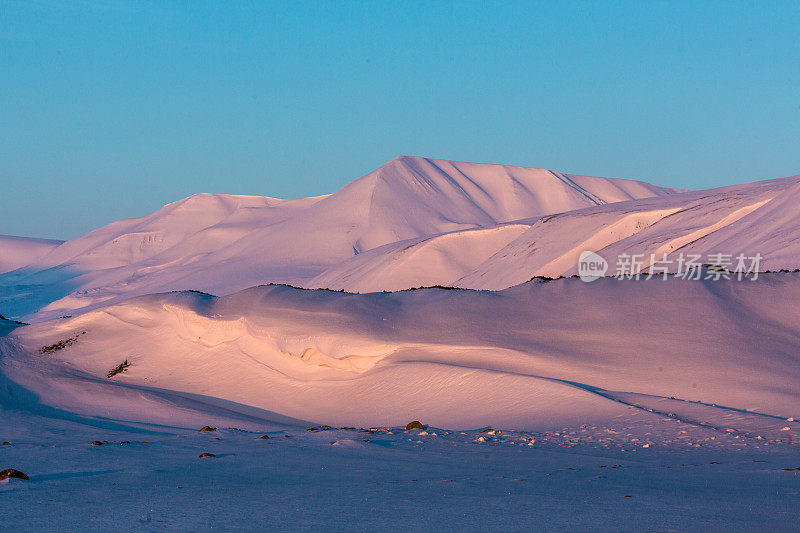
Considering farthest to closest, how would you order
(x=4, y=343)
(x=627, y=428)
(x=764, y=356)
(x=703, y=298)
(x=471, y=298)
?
(x=4, y=343), (x=471, y=298), (x=703, y=298), (x=764, y=356), (x=627, y=428)

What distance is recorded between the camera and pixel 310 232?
8688 centimetres

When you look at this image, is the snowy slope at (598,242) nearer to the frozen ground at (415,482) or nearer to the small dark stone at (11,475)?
the frozen ground at (415,482)

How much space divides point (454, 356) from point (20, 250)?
162 m

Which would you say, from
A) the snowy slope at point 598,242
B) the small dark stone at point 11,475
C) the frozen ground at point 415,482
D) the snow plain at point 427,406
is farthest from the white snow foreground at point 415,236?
the small dark stone at point 11,475

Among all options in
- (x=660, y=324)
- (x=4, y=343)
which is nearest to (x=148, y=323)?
(x=4, y=343)

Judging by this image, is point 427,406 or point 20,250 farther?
point 20,250

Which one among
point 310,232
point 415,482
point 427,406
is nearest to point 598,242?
point 427,406

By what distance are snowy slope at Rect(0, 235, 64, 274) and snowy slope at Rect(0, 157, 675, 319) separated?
84.7 ft

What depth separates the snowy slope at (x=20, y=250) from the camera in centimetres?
15138

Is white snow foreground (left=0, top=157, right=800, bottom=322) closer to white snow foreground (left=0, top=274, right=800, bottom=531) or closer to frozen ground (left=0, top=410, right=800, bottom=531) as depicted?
white snow foreground (left=0, top=274, right=800, bottom=531)

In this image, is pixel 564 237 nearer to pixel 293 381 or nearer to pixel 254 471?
pixel 293 381

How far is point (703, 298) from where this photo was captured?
52.6ft

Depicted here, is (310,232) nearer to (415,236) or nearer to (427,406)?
(415,236)

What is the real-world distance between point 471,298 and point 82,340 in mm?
10181
